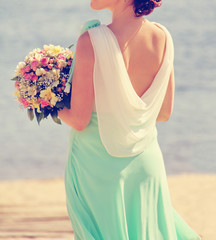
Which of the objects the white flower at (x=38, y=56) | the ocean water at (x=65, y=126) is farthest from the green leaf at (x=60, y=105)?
the ocean water at (x=65, y=126)

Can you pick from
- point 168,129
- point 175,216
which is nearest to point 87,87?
point 175,216

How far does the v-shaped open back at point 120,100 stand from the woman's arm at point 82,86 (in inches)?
1.3

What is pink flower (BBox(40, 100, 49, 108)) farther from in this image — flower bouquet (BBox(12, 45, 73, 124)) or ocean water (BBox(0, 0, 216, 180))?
ocean water (BBox(0, 0, 216, 180))

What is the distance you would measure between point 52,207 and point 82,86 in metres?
4.53

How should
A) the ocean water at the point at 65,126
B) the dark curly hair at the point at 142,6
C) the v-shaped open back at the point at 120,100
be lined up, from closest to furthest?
the v-shaped open back at the point at 120,100 → the dark curly hair at the point at 142,6 → the ocean water at the point at 65,126

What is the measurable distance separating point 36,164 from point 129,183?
7.88 meters

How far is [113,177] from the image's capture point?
3.43 m

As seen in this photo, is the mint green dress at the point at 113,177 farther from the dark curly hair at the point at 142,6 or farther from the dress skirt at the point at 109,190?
the dark curly hair at the point at 142,6

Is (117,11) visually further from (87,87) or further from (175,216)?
(175,216)

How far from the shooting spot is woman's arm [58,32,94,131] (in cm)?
328

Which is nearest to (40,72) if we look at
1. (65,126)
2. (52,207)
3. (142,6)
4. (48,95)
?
(48,95)

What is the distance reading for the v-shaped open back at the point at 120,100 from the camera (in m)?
3.28

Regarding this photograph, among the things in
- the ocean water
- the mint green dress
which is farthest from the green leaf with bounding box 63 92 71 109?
the ocean water

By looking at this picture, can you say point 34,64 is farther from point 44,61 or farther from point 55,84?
point 55,84
